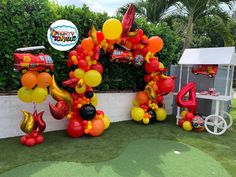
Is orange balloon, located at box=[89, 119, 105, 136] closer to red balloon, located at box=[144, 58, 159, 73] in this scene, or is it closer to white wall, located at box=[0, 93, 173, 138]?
white wall, located at box=[0, 93, 173, 138]

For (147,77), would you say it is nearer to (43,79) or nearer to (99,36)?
(99,36)

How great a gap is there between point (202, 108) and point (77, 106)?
3.61 m

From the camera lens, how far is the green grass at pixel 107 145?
11.3 feet

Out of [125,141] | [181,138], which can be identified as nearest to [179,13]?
[181,138]

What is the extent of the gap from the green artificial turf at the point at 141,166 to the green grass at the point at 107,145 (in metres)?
0.15

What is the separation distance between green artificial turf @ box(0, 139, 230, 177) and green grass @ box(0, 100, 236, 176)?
0.49 ft

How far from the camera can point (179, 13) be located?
29.2 ft

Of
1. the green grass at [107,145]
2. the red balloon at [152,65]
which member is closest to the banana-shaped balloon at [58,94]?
the green grass at [107,145]

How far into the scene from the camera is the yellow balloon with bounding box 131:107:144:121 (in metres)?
5.48

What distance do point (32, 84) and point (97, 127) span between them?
1544mm

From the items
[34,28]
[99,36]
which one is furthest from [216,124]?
[34,28]

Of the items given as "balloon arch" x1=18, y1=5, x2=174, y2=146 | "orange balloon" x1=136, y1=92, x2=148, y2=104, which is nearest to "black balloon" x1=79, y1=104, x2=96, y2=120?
"balloon arch" x1=18, y1=5, x2=174, y2=146

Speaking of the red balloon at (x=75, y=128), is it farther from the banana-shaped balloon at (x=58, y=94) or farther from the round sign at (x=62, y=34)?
the round sign at (x=62, y=34)

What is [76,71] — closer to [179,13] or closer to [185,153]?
[185,153]
